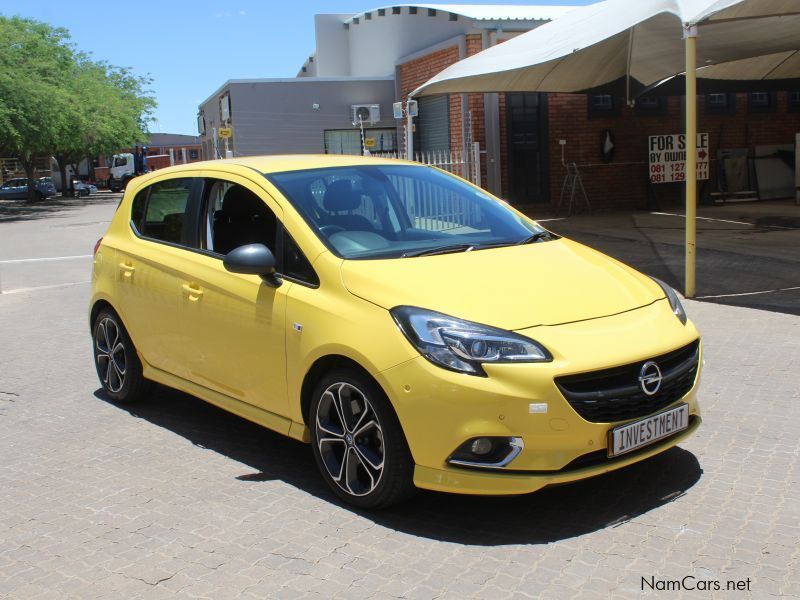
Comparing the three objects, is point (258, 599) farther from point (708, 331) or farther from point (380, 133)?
point (380, 133)

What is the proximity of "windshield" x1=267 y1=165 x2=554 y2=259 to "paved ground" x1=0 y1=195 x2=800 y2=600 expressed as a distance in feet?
4.27

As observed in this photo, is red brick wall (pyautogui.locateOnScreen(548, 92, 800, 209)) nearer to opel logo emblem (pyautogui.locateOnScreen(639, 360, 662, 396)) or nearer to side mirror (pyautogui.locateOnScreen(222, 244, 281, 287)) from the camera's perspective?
side mirror (pyautogui.locateOnScreen(222, 244, 281, 287))

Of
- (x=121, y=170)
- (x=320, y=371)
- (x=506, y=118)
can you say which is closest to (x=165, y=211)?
(x=320, y=371)

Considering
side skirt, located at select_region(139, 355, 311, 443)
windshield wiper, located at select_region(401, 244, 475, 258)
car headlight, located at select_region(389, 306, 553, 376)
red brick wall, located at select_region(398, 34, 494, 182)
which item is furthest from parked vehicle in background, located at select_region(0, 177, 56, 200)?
car headlight, located at select_region(389, 306, 553, 376)

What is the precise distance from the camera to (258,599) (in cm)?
353

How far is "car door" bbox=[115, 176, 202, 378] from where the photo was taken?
5.54 m

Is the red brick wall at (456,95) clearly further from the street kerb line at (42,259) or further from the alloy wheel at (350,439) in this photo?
the alloy wheel at (350,439)

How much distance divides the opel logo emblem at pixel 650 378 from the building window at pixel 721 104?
1906 cm

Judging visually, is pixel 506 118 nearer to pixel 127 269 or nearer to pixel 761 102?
pixel 761 102

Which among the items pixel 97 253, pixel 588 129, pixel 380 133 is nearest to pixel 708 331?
pixel 97 253

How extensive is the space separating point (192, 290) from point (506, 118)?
15.4 meters

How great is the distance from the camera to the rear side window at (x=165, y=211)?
5.77m

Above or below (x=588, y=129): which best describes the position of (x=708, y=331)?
below

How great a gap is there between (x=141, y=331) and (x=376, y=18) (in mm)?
→ 20247
